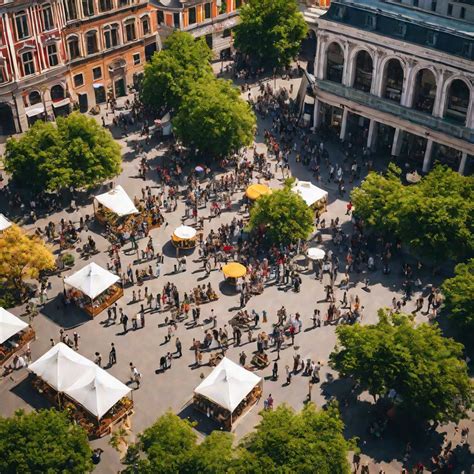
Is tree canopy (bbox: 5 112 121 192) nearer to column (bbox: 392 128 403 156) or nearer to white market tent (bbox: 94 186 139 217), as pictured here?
white market tent (bbox: 94 186 139 217)

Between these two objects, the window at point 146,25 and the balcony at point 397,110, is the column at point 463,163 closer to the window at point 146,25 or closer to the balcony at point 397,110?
the balcony at point 397,110

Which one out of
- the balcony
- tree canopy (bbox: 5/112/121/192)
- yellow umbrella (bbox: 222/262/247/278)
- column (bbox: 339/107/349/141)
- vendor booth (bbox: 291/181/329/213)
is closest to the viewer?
yellow umbrella (bbox: 222/262/247/278)

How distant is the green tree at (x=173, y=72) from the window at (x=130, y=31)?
746 cm

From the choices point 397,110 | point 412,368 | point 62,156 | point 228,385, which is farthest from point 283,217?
point 62,156

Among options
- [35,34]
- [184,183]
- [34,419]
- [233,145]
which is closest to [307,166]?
[233,145]

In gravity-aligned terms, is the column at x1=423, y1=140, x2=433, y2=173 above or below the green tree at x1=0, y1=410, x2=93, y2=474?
below

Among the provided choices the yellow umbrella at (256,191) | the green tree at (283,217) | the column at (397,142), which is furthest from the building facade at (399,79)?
the green tree at (283,217)

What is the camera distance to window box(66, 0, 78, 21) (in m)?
83.6

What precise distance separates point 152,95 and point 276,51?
20.9 metres

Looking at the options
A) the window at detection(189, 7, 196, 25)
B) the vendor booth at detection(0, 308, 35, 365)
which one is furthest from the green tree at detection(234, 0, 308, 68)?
the vendor booth at detection(0, 308, 35, 365)

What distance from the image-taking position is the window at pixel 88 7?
279 ft

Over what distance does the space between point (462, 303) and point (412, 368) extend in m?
8.88

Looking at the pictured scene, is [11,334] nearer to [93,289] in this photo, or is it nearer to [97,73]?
[93,289]

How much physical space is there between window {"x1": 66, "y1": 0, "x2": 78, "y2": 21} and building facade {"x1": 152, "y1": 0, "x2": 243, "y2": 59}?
15133mm
